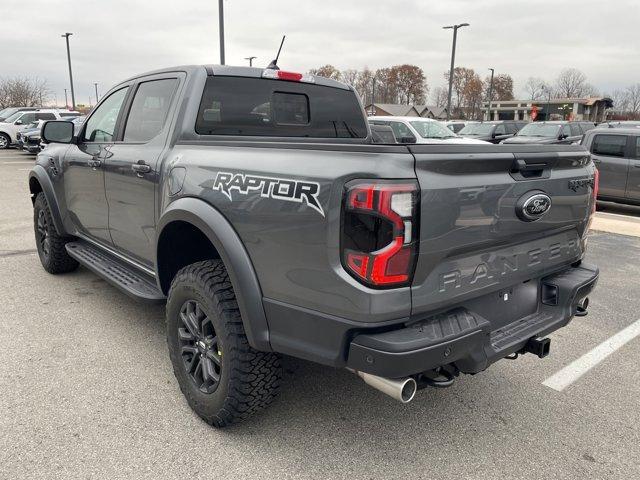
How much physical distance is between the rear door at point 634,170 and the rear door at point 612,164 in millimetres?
71

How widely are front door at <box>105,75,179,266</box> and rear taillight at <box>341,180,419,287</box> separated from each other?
156 centimetres

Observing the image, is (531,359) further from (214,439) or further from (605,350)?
(214,439)

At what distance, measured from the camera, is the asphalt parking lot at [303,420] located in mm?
2443

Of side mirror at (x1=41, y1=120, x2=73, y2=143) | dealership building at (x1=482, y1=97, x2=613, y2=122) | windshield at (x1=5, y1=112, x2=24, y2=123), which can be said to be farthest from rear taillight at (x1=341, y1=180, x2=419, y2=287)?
dealership building at (x1=482, y1=97, x2=613, y2=122)

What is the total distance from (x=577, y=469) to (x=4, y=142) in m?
26.8

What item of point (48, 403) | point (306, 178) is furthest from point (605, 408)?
point (48, 403)

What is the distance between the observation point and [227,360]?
2.47 meters

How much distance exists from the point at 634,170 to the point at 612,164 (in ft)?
1.35

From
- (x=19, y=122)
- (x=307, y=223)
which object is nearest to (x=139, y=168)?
(x=307, y=223)

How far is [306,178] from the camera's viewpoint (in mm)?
2104

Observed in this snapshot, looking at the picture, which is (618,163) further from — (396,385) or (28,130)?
(28,130)

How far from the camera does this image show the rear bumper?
197 centimetres

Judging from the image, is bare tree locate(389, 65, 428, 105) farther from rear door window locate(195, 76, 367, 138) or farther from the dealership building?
rear door window locate(195, 76, 367, 138)

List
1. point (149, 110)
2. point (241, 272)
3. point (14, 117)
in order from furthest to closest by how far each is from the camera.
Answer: point (14, 117)
point (149, 110)
point (241, 272)
